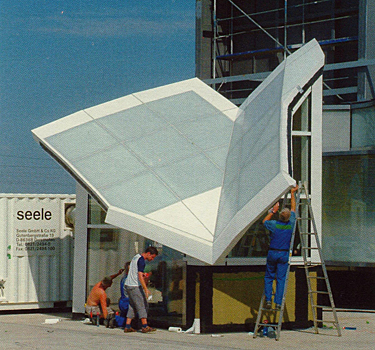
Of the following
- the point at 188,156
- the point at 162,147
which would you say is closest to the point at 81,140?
the point at 162,147

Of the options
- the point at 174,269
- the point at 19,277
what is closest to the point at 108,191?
the point at 174,269

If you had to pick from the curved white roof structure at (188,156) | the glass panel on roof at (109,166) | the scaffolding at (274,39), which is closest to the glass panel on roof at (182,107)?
the curved white roof structure at (188,156)

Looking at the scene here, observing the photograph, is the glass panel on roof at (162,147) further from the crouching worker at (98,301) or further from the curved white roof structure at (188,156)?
the crouching worker at (98,301)

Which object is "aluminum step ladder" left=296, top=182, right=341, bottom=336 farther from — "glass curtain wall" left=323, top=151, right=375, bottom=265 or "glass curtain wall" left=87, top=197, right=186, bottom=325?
"glass curtain wall" left=323, top=151, right=375, bottom=265

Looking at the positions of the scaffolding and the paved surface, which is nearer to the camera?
the paved surface

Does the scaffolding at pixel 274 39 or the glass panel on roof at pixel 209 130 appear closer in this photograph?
the glass panel on roof at pixel 209 130

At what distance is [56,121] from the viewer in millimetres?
13734

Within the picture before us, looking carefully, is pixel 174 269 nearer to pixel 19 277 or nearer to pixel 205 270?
pixel 205 270

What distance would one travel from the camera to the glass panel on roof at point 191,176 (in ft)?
41.5

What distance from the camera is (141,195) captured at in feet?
40.3

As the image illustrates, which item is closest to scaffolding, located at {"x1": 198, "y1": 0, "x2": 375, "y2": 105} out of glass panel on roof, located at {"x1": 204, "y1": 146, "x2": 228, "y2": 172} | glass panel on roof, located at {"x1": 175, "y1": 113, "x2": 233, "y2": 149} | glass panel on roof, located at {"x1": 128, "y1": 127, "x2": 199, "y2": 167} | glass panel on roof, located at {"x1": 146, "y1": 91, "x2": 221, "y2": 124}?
glass panel on roof, located at {"x1": 146, "y1": 91, "x2": 221, "y2": 124}

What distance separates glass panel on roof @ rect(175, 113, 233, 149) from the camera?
1370 cm

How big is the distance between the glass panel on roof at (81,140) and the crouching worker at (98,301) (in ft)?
7.42

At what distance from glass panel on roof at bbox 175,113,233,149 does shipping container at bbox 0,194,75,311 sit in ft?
13.5
